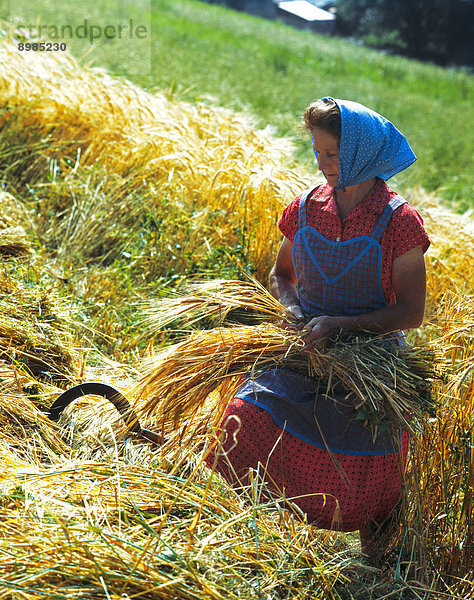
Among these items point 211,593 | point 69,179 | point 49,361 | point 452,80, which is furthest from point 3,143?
point 452,80

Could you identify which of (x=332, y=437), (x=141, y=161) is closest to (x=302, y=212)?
(x=332, y=437)

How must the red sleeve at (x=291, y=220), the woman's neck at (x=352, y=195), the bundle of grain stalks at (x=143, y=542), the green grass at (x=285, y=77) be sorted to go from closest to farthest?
the bundle of grain stalks at (x=143, y=542)
the woman's neck at (x=352, y=195)
the red sleeve at (x=291, y=220)
the green grass at (x=285, y=77)

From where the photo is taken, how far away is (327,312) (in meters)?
→ 2.28

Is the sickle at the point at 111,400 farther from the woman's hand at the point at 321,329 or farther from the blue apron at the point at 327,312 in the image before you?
the woman's hand at the point at 321,329

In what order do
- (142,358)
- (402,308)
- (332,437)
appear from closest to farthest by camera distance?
(332,437) < (402,308) < (142,358)

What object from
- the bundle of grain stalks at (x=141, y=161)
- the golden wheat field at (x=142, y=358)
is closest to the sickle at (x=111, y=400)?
the golden wheat field at (x=142, y=358)

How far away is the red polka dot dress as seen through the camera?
79.0 inches

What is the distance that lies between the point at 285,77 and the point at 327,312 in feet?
33.8

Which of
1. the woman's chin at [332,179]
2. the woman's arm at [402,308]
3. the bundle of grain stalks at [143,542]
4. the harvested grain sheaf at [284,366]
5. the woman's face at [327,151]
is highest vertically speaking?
the woman's face at [327,151]

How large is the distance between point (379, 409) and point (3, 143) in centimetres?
320

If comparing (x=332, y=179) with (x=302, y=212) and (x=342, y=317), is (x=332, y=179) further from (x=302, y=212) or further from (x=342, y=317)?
(x=342, y=317)

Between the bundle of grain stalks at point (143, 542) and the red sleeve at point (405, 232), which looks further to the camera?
the red sleeve at point (405, 232)

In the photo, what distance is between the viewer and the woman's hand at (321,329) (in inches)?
80.8

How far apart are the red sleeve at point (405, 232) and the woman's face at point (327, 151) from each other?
0.71 ft
